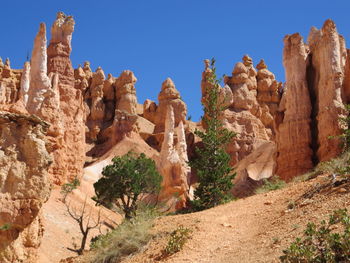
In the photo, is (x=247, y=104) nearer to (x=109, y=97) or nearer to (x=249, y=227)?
(x=109, y=97)

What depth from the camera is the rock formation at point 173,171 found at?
38531mm

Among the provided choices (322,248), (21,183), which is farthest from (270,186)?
(21,183)

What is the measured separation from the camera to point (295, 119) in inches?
1380

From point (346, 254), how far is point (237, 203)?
28.5 feet

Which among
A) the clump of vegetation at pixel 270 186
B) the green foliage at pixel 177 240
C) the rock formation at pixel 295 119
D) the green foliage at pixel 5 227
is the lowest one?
the green foliage at pixel 177 240

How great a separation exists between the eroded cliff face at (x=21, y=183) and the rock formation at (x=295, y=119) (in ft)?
77.9

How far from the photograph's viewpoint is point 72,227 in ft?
86.6

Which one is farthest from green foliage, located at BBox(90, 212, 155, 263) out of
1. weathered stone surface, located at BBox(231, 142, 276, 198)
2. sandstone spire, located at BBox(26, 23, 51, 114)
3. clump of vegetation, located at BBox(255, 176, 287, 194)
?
weathered stone surface, located at BBox(231, 142, 276, 198)

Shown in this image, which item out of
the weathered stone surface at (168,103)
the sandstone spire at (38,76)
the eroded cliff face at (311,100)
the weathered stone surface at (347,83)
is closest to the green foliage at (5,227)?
the sandstone spire at (38,76)

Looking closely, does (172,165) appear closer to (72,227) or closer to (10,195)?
(72,227)

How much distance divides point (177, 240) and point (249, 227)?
2144 millimetres

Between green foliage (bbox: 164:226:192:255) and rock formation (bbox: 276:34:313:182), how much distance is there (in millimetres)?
20556

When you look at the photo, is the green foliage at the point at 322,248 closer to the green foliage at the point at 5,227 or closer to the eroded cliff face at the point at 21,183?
the eroded cliff face at the point at 21,183

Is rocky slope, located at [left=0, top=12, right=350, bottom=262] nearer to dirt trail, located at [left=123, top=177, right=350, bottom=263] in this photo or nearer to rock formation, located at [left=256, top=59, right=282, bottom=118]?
rock formation, located at [left=256, top=59, right=282, bottom=118]
